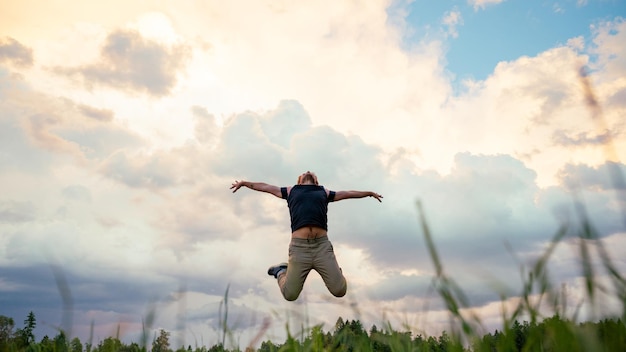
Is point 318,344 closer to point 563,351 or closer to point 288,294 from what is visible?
point 563,351

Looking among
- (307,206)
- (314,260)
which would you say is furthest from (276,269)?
(307,206)

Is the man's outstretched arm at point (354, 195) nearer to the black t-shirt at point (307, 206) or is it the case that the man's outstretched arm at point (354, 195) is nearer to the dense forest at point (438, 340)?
the black t-shirt at point (307, 206)

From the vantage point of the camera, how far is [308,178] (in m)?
13.2

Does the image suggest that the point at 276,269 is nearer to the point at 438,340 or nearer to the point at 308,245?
the point at 308,245

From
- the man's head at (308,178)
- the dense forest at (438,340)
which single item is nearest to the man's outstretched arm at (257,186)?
the man's head at (308,178)

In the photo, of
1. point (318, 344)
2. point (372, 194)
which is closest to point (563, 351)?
point (318, 344)

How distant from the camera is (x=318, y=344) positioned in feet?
12.4

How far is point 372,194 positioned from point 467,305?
442 inches

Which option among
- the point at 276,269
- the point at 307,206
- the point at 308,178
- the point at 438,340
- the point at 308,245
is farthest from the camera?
the point at 308,178

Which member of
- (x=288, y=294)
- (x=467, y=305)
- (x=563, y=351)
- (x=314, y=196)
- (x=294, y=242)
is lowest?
(x=563, y=351)

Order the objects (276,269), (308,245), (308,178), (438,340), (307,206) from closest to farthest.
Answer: (438,340), (308,245), (307,206), (276,269), (308,178)

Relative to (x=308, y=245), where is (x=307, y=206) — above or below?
above

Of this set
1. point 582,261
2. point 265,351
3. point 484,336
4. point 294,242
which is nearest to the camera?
point 582,261

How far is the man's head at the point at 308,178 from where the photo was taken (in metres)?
13.1
